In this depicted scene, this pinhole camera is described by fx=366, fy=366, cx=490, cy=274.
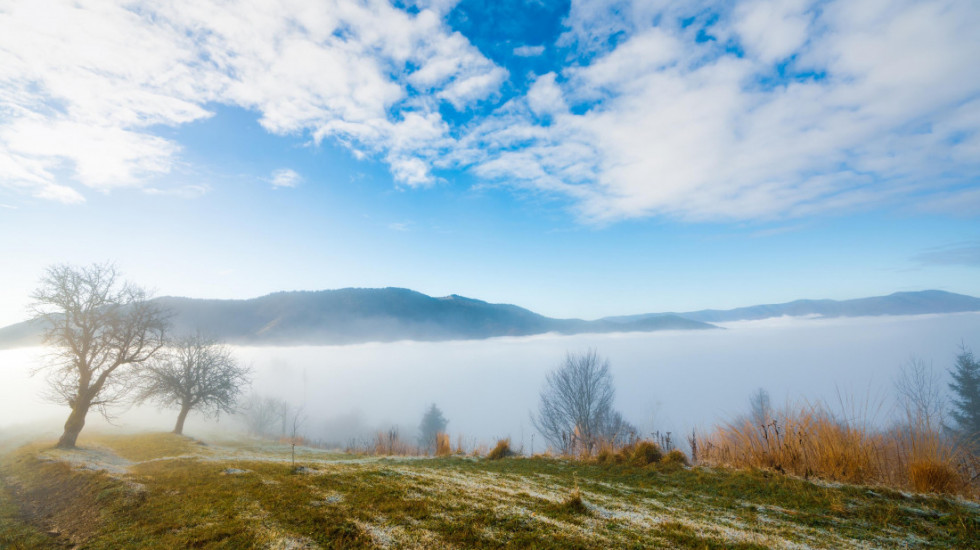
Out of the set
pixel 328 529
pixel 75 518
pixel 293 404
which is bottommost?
pixel 293 404

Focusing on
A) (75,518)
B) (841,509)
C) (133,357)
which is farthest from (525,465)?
(133,357)

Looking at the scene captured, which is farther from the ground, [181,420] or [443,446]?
[443,446]

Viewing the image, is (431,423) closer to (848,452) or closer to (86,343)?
(86,343)

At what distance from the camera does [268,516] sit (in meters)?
4.98

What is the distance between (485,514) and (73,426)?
28245mm

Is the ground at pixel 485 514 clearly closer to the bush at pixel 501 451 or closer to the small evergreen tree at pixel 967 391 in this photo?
the bush at pixel 501 451

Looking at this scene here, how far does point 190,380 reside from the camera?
33438 millimetres

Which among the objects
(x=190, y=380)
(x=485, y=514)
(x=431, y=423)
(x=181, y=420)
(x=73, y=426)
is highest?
(x=485, y=514)

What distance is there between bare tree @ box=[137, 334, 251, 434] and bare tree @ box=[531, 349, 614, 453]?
3471 cm

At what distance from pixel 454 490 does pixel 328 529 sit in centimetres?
249

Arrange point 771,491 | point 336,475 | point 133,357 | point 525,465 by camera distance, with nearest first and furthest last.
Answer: point 771,491 → point 336,475 → point 525,465 → point 133,357

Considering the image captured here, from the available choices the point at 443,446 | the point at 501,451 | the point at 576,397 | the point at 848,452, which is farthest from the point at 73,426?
the point at 576,397

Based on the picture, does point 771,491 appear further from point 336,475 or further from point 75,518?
point 75,518

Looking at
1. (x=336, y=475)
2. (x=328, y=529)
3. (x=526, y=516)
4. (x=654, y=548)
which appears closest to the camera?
(x=654, y=548)
